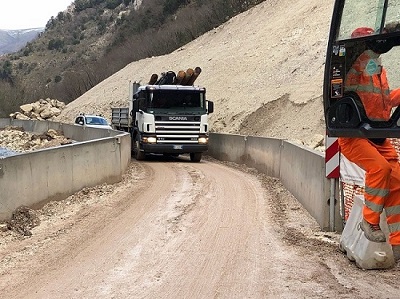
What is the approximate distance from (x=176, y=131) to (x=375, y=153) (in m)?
15.9

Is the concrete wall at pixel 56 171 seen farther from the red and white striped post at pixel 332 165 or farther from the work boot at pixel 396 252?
the work boot at pixel 396 252

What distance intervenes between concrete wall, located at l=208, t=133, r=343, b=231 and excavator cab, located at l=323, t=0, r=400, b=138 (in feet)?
10.5

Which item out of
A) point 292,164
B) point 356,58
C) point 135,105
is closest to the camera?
point 356,58

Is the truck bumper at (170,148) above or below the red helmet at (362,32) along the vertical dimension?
below

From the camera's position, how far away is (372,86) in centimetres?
500

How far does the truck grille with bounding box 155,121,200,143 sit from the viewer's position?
21266 mm

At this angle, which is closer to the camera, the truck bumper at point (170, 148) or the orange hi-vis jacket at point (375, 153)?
the orange hi-vis jacket at point (375, 153)

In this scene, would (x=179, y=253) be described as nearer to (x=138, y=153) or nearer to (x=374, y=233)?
(x=374, y=233)

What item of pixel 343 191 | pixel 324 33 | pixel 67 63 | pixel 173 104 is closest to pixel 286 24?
pixel 324 33

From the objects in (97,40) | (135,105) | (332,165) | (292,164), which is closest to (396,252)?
(332,165)

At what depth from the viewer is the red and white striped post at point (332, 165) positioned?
798 centimetres

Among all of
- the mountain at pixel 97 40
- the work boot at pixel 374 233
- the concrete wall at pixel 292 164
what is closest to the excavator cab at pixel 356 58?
the work boot at pixel 374 233

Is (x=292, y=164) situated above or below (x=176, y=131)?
above

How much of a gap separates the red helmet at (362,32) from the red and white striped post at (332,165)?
3186mm
